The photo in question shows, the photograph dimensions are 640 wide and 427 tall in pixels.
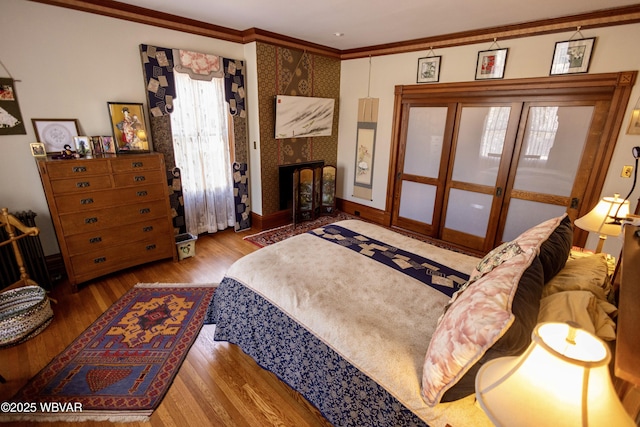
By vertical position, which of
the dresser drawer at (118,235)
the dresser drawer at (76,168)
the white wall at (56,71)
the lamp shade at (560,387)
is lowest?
the dresser drawer at (118,235)

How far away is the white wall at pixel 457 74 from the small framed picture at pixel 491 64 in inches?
2.1

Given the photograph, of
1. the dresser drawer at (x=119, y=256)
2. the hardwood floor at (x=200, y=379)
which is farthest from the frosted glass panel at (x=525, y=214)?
the dresser drawer at (x=119, y=256)

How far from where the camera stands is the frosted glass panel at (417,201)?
164 inches

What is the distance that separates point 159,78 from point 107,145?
922mm

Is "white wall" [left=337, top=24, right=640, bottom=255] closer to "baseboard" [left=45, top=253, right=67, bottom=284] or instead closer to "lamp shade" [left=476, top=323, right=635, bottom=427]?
"lamp shade" [left=476, top=323, right=635, bottom=427]

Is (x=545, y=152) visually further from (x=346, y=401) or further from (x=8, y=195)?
(x=8, y=195)

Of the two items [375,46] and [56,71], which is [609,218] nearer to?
[375,46]

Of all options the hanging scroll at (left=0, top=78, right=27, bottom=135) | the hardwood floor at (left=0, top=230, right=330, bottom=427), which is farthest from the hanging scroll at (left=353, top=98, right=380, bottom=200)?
the hanging scroll at (left=0, top=78, right=27, bottom=135)

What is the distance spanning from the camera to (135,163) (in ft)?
9.45

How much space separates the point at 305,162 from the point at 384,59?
1.88 m

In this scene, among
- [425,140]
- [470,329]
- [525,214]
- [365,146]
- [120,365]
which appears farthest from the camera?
[365,146]

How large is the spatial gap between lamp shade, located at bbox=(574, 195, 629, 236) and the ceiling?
5.96 ft

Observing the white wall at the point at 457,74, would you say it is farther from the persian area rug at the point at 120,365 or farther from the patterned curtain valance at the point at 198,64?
the persian area rug at the point at 120,365

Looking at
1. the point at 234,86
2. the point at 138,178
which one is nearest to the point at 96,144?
the point at 138,178
